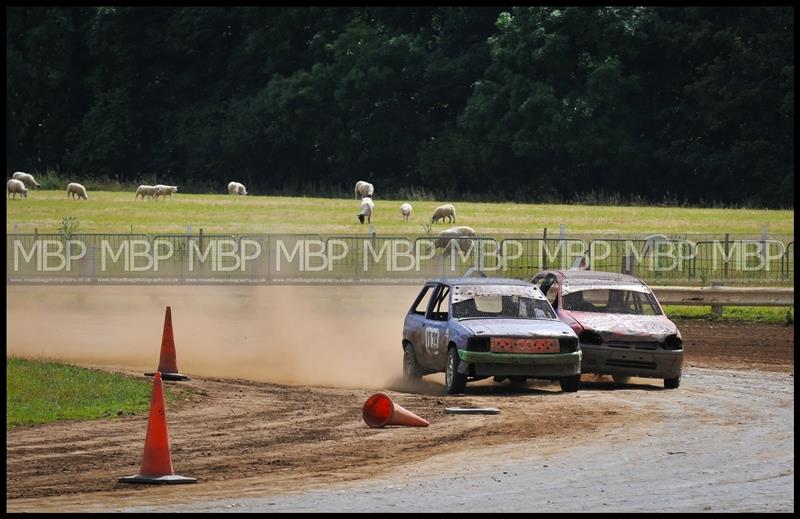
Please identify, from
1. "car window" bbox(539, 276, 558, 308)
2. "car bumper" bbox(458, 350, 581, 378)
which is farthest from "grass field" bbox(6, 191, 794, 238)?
"car bumper" bbox(458, 350, 581, 378)

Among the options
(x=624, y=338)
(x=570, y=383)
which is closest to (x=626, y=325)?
(x=624, y=338)

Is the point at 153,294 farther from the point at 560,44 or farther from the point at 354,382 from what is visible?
the point at 560,44

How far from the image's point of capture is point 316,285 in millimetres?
38938

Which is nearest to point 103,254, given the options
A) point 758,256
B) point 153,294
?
point 153,294

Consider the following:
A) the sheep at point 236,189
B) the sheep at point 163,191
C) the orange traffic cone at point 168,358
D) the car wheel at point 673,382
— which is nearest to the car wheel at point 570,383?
the car wheel at point 673,382

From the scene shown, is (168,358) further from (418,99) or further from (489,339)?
(418,99)

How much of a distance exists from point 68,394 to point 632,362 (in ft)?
22.9

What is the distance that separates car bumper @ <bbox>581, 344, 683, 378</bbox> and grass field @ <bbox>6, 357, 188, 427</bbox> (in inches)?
204

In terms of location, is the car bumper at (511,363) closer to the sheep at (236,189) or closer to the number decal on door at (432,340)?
the number decal on door at (432,340)

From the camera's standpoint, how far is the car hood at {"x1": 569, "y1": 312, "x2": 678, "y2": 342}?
19812 millimetres

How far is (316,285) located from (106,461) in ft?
84.4

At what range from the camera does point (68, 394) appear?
58.5ft

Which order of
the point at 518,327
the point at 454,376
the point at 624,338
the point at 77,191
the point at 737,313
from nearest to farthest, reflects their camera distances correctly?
the point at 454,376 → the point at 518,327 → the point at 624,338 → the point at 737,313 → the point at 77,191

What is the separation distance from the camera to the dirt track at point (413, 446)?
454 inches
